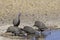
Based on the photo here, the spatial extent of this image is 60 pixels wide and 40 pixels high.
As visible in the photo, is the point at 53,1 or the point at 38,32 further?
the point at 53,1

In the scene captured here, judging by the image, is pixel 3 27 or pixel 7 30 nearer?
pixel 7 30

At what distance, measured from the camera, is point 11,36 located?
473cm

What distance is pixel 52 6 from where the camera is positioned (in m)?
7.75

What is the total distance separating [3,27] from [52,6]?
8.53 ft

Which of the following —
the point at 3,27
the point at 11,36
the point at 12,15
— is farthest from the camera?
the point at 12,15

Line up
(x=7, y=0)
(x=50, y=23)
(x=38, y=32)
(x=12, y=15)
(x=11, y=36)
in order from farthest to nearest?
1. (x=7, y=0)
2. (x=12, y=15)
3. (x=50, y=23)
4. (x=38, y=32)
5. (x=11, y=36)

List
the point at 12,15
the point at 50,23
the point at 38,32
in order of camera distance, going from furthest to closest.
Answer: the point at 12,15 → the point at 50,23 → the point at 38,32

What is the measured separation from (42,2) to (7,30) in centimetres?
299

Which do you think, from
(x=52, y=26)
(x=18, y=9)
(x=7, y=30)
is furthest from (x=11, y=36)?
(x=18, y=9)

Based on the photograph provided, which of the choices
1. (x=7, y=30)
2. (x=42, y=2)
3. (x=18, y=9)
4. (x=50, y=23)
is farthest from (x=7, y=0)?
(x=7, y=30)

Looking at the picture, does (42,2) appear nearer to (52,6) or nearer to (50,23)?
(52,6)

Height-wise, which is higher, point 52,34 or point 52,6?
point 52,6

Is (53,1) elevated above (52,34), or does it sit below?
above

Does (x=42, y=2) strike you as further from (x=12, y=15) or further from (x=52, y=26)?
(x=52, y=26)
